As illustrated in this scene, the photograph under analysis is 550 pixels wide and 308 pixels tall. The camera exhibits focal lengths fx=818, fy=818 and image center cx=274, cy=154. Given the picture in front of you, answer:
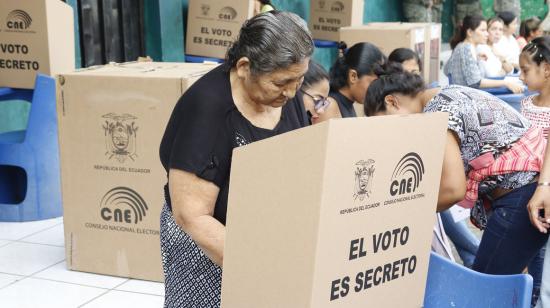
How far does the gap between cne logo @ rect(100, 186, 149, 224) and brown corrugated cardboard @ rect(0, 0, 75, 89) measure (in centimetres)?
122

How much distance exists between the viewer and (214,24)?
6.48 metres

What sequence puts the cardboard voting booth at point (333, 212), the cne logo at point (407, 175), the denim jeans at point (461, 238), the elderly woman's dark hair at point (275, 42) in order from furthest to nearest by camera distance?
the denim jeans at point (461, 238)
the elderly woman's dark hair at point (275, 42)
the cne logo at point (407, 175)
the cardboard voting booth at point (333, 212)

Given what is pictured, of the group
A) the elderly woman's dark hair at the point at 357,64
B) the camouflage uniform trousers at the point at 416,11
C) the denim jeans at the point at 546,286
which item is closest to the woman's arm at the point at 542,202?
the denim jeans at the point at 546,286

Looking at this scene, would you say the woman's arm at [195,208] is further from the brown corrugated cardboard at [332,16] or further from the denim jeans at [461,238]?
the brown corrugated cardboard at [332,16]

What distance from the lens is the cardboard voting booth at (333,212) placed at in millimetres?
1592

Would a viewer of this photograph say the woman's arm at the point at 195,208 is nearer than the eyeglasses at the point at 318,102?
Yes

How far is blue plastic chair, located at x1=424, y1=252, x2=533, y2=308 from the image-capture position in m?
2.10

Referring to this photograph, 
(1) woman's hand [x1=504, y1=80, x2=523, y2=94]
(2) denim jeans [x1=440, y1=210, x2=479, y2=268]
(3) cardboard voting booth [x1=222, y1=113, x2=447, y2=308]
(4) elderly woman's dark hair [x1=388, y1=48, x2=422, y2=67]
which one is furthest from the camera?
(1) woman's hand [x1=504, y1=80, x2=523, y2=94]

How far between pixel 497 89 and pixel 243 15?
2.15 metres

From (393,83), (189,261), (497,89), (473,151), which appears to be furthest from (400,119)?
(497,89)

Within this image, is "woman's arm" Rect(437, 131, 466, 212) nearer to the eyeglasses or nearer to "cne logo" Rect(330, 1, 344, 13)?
the eyeglasses

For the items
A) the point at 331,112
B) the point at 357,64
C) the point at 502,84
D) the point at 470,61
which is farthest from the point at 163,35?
the point at 331,112

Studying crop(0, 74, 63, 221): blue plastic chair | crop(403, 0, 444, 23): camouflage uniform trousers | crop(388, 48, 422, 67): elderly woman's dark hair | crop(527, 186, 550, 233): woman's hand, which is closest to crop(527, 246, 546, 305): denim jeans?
crop(527, 186, 550, 233): woman's hand

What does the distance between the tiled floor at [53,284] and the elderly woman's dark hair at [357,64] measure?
5.13ft
